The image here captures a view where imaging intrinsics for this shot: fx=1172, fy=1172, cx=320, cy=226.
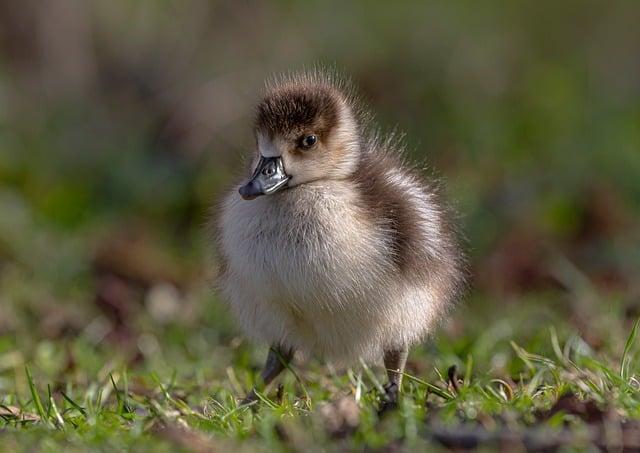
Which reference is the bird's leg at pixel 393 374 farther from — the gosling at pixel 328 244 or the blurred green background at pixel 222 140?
the blurred green background at pixel 222 140

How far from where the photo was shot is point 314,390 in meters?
4.77

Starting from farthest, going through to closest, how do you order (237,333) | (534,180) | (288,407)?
(534,180)
(237,333)
(288,407)

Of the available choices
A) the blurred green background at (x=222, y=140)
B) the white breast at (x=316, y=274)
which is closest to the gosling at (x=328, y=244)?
the white breast at (x=316, y=274)

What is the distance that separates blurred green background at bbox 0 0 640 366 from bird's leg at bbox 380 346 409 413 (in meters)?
1.33

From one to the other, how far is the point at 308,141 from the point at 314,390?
1.02 m

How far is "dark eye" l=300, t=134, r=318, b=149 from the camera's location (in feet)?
14.8

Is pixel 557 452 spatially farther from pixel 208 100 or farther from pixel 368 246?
pixel 208 100

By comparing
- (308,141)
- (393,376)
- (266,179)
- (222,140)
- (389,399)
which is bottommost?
(222,140)

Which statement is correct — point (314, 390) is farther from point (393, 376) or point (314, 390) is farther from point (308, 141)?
point (308, 141)

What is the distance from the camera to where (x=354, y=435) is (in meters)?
3.54

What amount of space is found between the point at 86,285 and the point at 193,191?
5.56 feet

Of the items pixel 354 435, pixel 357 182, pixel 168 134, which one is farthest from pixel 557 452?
pixel 168 134

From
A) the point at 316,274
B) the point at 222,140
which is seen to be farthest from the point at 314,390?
the point at 222,140

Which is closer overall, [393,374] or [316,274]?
[316,274]
